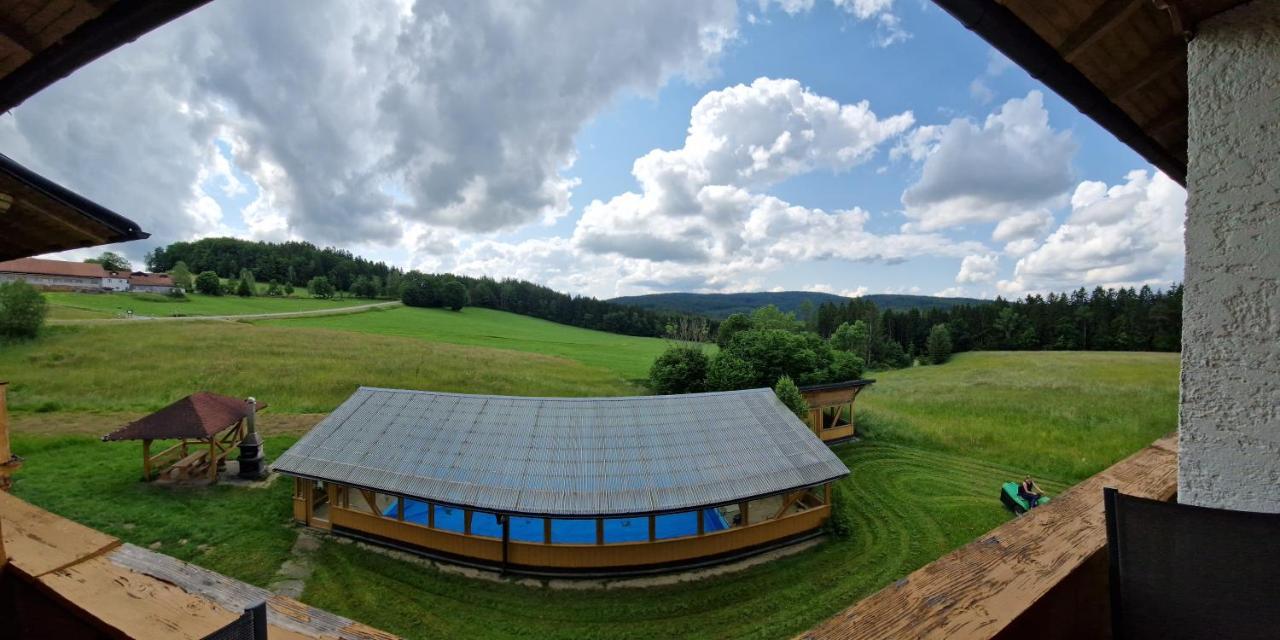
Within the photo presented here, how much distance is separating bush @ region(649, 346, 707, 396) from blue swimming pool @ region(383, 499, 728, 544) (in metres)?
11.5

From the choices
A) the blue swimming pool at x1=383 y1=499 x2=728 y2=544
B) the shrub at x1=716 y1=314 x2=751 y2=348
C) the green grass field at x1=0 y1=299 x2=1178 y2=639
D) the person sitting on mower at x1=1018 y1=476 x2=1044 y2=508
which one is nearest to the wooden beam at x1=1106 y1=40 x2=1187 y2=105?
the green grass field at x1=0 y1=299 x2=1178 y2=639

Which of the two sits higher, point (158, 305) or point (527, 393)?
point (158, 305)

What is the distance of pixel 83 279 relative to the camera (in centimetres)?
5200

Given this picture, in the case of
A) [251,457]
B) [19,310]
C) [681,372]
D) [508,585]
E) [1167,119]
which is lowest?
[508,585]

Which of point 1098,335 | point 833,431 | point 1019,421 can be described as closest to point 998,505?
point 833,431

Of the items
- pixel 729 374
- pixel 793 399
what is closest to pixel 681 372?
pixel 729 374

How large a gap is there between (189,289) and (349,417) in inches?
2442

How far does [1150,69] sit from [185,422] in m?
17.6

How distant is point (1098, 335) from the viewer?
4597 centimetres

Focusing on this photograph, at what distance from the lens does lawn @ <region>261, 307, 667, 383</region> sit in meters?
40.0

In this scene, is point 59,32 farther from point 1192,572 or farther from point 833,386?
point 833,386

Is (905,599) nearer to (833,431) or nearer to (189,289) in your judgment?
(833,431)

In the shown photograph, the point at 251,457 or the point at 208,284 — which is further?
the point at 208,284

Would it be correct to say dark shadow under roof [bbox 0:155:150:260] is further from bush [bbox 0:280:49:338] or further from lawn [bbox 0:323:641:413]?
bush [bbox 0:280:49:338]
